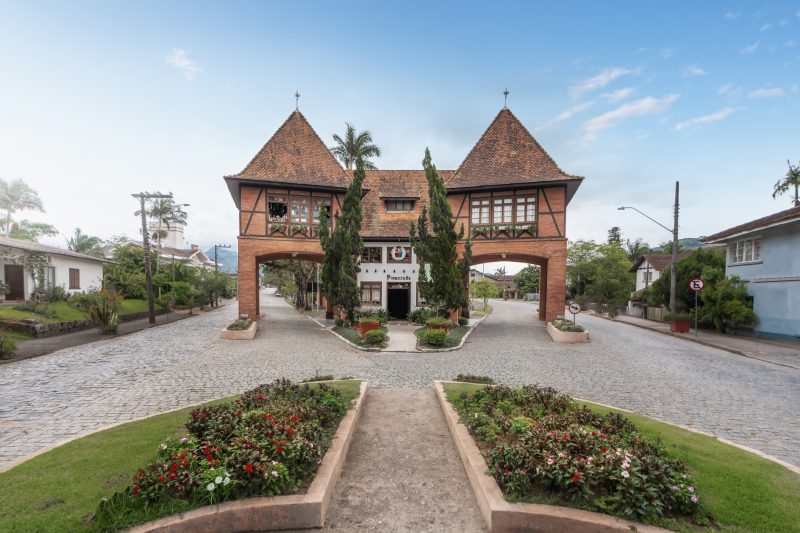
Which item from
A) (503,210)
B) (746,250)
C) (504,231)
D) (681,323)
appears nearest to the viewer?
(746,250)

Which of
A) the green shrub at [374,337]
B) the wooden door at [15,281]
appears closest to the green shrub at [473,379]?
the green shrub at [374,337]

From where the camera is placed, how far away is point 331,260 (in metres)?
19.9

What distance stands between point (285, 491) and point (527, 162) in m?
22.8

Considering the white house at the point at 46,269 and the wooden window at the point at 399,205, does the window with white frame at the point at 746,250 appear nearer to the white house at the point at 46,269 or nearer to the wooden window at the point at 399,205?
the wooden window at the point at 399,205

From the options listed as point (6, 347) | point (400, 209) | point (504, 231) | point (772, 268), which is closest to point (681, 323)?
point (772, 268)

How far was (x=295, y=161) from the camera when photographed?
23391mm

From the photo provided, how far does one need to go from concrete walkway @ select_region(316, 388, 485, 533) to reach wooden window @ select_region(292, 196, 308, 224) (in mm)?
17254

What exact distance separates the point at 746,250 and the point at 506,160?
14545 millimetres

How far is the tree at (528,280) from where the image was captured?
223ft

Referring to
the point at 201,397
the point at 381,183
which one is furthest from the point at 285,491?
the point at 381,183

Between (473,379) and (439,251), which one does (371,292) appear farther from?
(473,379)

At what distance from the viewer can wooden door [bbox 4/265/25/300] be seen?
22812 millimetres

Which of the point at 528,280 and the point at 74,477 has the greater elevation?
the point at 74,477

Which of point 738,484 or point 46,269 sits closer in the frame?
point 738,484
